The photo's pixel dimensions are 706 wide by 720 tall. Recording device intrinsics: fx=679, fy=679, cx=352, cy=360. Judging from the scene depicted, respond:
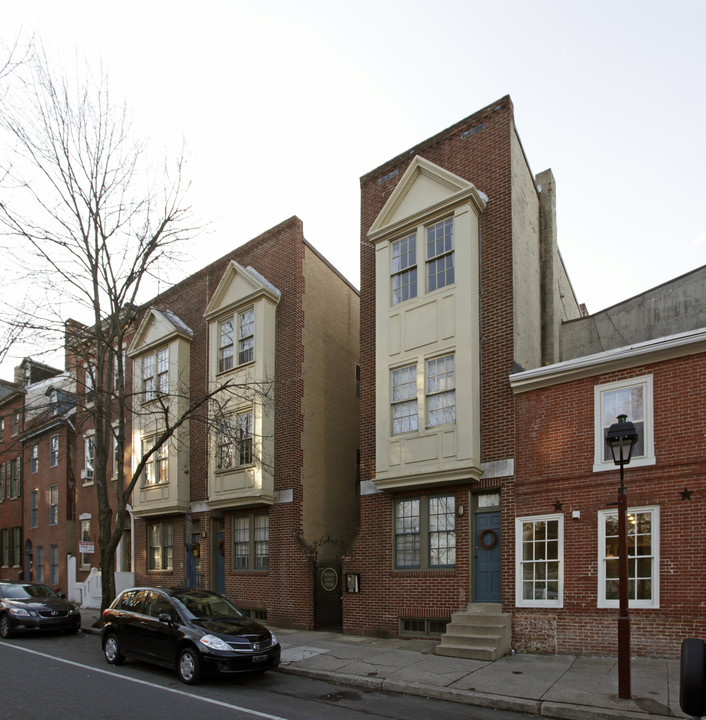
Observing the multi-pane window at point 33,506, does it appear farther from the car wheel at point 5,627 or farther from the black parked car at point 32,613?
the car wheel at point 5,627

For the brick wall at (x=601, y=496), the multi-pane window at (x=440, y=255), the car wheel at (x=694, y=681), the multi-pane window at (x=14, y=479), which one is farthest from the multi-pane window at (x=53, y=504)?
the car wheel at (x=694, y=681)

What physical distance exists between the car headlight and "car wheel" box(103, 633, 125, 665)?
8.82 ft

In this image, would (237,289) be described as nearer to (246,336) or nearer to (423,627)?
(246,336)

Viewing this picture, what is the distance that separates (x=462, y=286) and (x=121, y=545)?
1631 centimetres

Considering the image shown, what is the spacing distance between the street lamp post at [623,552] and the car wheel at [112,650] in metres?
8.55

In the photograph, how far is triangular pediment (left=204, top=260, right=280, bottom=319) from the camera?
62.9ft

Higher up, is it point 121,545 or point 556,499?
point 556,499

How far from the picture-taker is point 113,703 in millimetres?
9367

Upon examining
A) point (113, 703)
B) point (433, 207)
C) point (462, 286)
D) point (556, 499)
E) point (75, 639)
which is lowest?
point (75, 639)

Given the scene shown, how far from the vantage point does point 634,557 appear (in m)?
11.6

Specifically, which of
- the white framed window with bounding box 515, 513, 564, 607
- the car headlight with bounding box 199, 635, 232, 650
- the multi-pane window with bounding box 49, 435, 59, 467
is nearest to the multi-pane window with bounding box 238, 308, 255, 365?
the white framed window with bounding box 515, 513, 564, 607

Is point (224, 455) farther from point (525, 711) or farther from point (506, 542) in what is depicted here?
point (525, 711)

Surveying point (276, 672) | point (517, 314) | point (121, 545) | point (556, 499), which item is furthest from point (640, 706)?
point (121, 545)

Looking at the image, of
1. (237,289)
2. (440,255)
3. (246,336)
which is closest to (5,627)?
(246,336)
